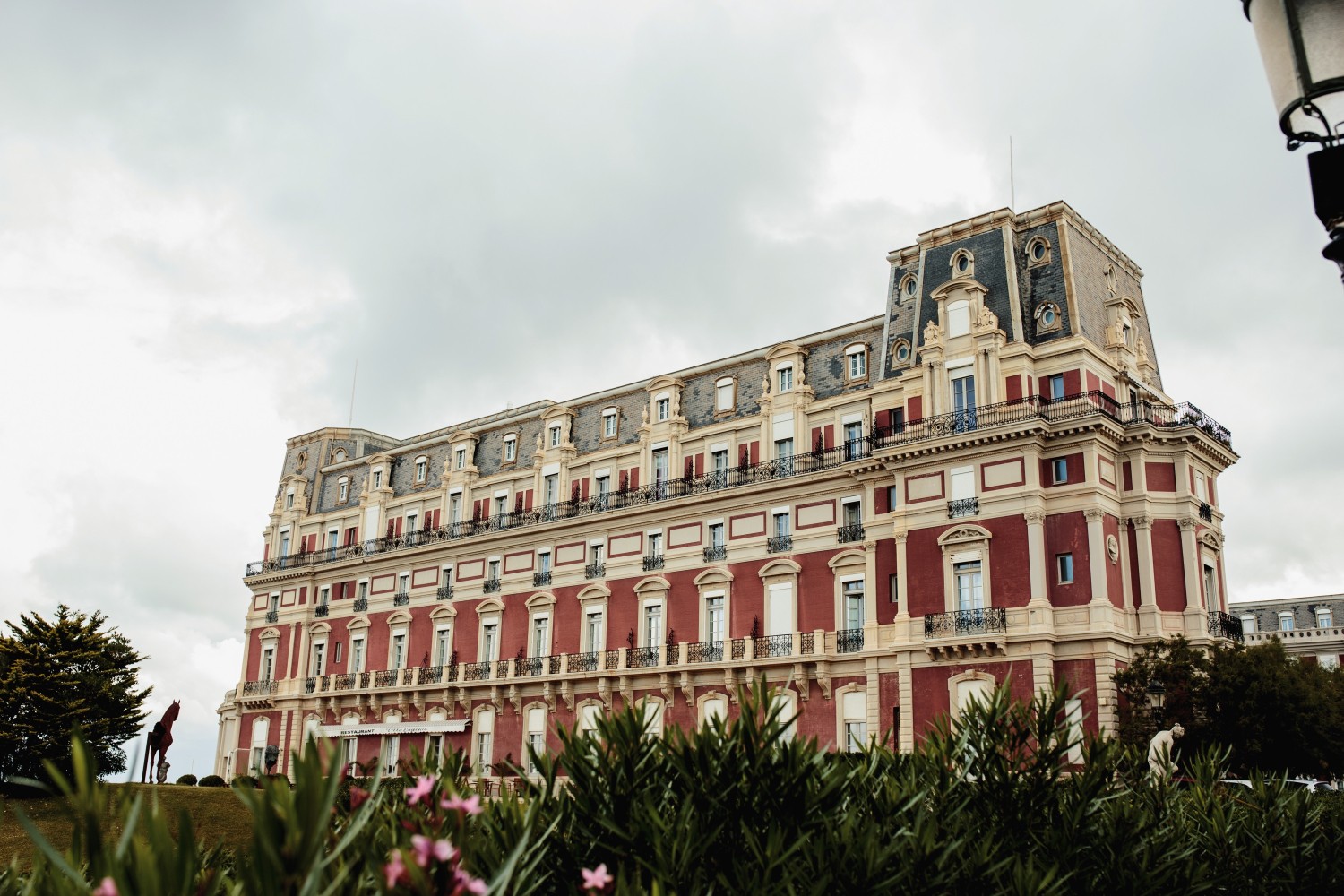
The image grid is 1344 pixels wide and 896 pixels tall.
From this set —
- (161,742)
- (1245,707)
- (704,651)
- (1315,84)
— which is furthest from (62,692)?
(1315,84)

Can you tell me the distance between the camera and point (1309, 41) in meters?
5.19

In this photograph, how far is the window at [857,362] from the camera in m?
43.2

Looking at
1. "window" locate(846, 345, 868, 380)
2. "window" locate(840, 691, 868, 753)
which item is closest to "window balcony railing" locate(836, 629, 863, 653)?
"window" locate(840, 691, 868, 753)

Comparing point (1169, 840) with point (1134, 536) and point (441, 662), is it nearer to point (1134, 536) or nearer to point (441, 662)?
point (1134, 536)

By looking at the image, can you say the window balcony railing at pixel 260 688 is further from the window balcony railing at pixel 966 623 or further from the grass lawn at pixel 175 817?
the window balcony railing at pixel 966 623

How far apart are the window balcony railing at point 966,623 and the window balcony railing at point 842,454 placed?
5652 millimetres

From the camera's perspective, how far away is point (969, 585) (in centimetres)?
3672

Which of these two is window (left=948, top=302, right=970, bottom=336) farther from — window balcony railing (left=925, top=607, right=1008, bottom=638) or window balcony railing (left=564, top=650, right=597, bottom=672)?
window balcony railing (left=564, top=650, right=597, bottom=672)

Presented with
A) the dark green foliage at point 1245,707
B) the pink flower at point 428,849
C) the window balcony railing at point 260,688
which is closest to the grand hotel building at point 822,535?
the window balcony railing at point 260,688

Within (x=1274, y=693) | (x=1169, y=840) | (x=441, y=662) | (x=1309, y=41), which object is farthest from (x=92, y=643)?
(x=1309, y=41)

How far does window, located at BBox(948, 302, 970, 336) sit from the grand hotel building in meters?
0.19

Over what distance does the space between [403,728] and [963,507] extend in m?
27.5

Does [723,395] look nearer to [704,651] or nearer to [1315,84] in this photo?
[704,651]

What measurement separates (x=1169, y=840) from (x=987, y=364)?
3019cm
